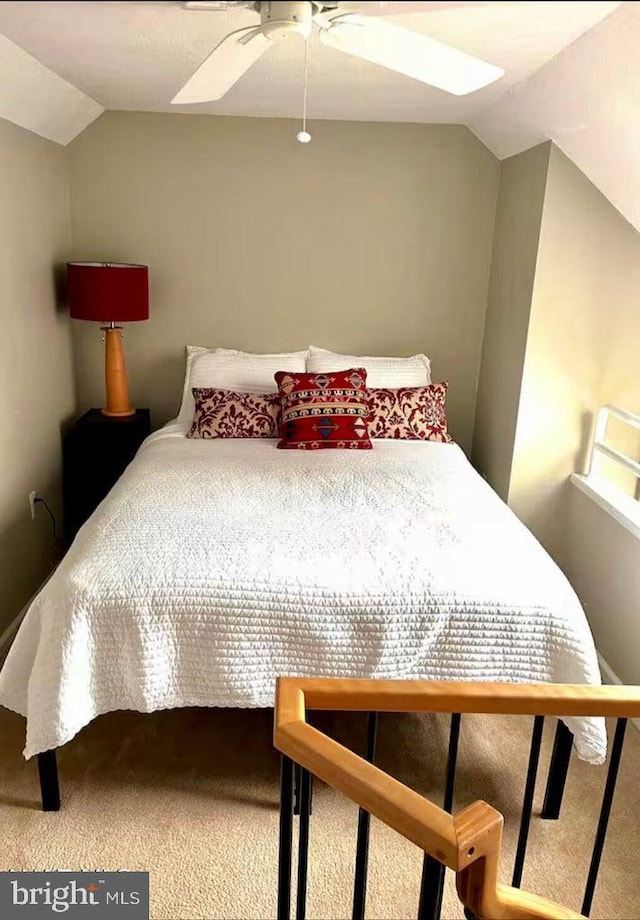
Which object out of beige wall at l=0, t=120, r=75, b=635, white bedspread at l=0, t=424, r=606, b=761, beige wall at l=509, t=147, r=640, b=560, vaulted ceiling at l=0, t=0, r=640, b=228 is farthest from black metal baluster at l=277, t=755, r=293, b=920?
beige wall at l=509, t=147, r=640, b=560

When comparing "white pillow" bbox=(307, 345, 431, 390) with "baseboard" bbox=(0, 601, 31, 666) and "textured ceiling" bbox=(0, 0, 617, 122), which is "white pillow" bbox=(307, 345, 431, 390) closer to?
"textured ceiling" bbox=(0, 0, 617, 122)

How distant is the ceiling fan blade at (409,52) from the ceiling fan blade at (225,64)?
0.18 metres

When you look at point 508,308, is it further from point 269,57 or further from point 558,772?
point 558,772

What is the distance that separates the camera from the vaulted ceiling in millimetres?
2057

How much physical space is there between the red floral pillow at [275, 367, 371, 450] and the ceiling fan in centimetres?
155

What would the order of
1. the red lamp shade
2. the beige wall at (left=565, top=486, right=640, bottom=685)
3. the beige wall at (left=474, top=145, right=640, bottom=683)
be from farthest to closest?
the red lamp shade → the beige wall at (left=474, top=145, right=640, bottom=683) → the beige wall at (left=565, top=486, right=640, bottom=685)

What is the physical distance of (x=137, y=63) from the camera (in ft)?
8.55

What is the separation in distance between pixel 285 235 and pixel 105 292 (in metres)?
0.98

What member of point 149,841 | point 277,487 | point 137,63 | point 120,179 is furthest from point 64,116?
point 149,841

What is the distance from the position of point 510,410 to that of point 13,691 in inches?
93.8

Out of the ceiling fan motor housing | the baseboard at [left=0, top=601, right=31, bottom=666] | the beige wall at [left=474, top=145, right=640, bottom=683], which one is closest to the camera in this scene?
the ceiling fan motor housing

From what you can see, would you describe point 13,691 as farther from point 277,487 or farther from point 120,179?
point 120,179

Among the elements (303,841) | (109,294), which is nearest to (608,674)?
(303,841)

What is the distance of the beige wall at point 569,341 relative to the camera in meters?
3.05
